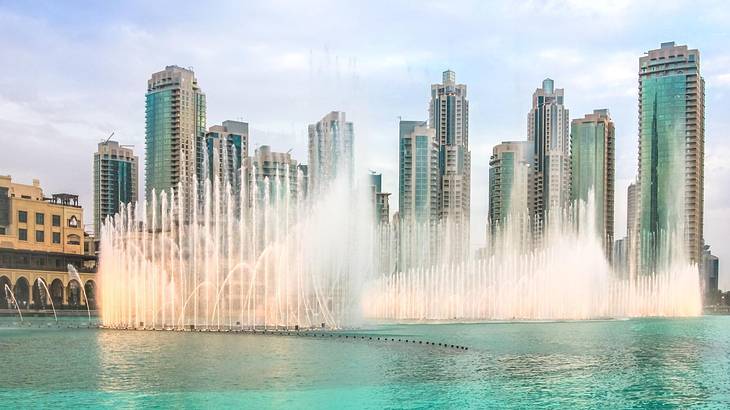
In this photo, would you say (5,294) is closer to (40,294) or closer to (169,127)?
(40,294)

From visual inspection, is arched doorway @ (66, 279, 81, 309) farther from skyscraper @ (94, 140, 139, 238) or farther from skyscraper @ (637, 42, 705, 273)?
skyscraper @ (637, 42, 705, 273)

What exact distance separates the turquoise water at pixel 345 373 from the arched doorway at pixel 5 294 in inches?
2025

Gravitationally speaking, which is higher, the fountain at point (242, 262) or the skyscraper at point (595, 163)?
the skyscraper at point (595, 163)

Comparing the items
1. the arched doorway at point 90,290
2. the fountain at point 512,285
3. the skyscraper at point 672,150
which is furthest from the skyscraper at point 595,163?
the arched doorway at point 90,290

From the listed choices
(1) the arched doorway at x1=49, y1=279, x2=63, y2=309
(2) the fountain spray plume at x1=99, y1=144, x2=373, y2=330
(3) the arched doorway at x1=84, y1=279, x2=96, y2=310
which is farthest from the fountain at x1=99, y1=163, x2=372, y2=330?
(3) the arched doorway at x1=84, y1=279, x2=96, y2=310

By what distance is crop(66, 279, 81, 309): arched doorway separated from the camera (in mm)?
114188

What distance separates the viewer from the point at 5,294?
101938mm

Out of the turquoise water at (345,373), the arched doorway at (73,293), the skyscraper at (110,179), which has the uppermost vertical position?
the skyscraper at (110,179)

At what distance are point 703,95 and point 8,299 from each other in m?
159

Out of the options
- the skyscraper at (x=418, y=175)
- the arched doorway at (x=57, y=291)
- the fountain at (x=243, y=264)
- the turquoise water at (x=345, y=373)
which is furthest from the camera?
the skyscraper at (x=418, y=175)

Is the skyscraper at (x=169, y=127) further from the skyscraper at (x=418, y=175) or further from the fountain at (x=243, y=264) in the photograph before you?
the fountain at (x=243, y=264)

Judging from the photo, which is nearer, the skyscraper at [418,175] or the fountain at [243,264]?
the fountain at [243,264]

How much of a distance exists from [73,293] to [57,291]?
4.31 m

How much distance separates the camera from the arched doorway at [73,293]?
114188mm
